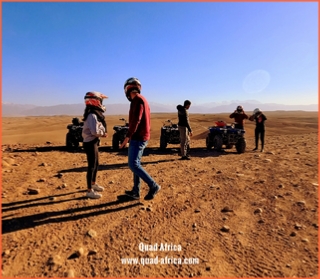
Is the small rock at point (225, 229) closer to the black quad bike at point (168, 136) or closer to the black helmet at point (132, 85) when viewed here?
the black helmet at point (132, 85)

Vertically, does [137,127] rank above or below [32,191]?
above

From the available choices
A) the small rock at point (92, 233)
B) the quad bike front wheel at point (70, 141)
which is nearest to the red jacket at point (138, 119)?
the small rock at point (92, 233)

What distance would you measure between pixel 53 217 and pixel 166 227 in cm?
187

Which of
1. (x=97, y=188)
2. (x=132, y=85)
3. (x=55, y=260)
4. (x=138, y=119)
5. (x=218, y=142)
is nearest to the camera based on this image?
(x=55, y=260)

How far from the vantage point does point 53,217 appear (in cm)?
401

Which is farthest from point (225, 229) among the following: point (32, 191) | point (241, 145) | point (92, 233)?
point (241, 145)

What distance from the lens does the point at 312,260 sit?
2.99 metres

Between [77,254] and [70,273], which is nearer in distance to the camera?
[70,273]

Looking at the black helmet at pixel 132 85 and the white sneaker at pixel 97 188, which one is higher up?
the black helmet at pixel 132 85

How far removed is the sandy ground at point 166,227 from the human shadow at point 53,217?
16 mm

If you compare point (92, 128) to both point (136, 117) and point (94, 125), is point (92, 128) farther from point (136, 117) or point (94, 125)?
point (136, 117)

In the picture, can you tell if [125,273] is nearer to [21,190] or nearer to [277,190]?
[21,190]

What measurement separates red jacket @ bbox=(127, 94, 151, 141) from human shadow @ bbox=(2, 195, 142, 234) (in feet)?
4.29

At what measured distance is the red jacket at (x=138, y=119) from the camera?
4.45 metres
